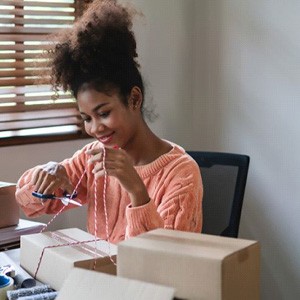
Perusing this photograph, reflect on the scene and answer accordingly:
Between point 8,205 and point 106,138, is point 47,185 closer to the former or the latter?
point 106,138

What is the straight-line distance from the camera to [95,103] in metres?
1.54

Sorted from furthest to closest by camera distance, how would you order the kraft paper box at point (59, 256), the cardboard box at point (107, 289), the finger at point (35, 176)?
1. the finger at point (35, 176)
2. the kraft paper box at point (59, 256)
3. the cardboard box at point (107, 289)

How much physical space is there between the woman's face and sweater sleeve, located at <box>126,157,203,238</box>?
0.19 meters

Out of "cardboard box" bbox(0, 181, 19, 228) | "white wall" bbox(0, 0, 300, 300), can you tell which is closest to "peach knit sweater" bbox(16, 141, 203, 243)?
"cardboard box" bbox(0, 181, 19, 228)

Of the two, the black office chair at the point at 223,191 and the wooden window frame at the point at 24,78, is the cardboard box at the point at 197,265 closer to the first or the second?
the black office chair at the point at 223,191

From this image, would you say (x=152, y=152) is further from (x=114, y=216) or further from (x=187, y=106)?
(x=187, y=106)

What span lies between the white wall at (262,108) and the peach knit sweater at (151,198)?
3.01 ft

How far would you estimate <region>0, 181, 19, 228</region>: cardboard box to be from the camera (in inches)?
75.0

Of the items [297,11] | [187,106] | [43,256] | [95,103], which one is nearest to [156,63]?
[187,106]

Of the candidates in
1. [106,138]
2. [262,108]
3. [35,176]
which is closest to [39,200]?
[35,176]

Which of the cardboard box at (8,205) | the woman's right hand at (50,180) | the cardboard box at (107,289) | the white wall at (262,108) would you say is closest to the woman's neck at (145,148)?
the woman's right hand at (50,180)

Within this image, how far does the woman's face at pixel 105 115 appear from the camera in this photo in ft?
5.07

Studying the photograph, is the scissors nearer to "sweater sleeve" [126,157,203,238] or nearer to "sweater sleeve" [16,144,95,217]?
"sweater sleeve" [16,144,95,217]

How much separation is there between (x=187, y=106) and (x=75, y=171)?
1204 mm
